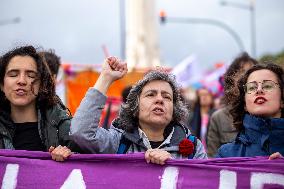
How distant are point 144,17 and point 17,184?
122ft

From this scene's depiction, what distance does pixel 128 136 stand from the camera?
153 inches

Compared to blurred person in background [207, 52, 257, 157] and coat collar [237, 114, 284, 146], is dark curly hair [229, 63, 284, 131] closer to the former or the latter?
coat collar [237, 114, 284, 146]

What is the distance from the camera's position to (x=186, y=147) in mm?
3820

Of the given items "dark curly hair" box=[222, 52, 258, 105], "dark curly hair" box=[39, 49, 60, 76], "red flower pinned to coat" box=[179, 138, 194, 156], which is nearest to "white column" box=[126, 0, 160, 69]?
"dark curly hair" box=[222, 52, 258, 105]

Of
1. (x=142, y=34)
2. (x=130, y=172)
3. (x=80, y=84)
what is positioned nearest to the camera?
(x=130, y=172)

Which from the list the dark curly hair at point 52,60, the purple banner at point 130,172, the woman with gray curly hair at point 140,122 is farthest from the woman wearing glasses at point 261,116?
the dark curly hair at point 52,60

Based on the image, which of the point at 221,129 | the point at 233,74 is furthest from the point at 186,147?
the point at 221,129

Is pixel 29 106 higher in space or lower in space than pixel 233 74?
lower

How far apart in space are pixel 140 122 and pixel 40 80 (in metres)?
0.66

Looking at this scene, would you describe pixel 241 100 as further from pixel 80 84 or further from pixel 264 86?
pixel 80 84

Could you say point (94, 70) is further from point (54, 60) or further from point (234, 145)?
point (234, 145)

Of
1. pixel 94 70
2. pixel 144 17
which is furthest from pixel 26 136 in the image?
pixel 144 17

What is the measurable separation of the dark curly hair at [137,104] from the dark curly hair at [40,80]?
44cm

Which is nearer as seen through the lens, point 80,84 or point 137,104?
point 137,104
